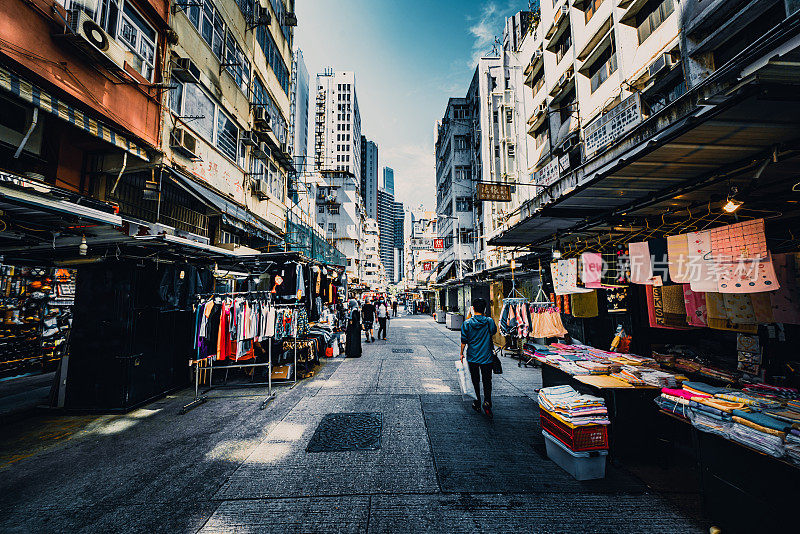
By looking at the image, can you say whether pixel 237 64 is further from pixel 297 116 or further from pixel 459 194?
pixel 459 194

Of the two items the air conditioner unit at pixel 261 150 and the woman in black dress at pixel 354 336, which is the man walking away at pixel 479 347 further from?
the air conditioner unit at pixel 261 150

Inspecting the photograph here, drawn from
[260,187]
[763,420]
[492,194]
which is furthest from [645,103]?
[260,187]

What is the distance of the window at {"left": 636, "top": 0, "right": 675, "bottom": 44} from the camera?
11.1m

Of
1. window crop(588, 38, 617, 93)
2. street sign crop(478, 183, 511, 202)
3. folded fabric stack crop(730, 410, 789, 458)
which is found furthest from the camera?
street sign crop(478, 183, 511, 202)

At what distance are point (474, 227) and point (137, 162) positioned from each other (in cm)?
2865

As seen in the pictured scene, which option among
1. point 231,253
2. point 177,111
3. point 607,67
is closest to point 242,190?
point 177,111

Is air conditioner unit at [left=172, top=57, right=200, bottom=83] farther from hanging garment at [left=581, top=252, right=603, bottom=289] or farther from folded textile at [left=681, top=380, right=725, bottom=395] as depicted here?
folded textile at [left=681, top=380, right=725, bottom=395]

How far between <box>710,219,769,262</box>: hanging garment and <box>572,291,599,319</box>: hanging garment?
3794 millimetres

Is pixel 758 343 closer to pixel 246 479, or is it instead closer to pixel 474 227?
pixel 246 479

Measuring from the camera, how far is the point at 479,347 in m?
5.74

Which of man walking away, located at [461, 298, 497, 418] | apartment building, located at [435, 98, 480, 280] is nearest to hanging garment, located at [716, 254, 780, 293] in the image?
man walking away, located at [461, 298, 497, 418]

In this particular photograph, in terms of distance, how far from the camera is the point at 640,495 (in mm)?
3436

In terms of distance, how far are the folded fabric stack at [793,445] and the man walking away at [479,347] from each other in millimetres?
3575

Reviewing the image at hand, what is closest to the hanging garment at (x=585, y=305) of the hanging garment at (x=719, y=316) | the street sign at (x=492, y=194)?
the hanging garment at (x=719, y=316)
